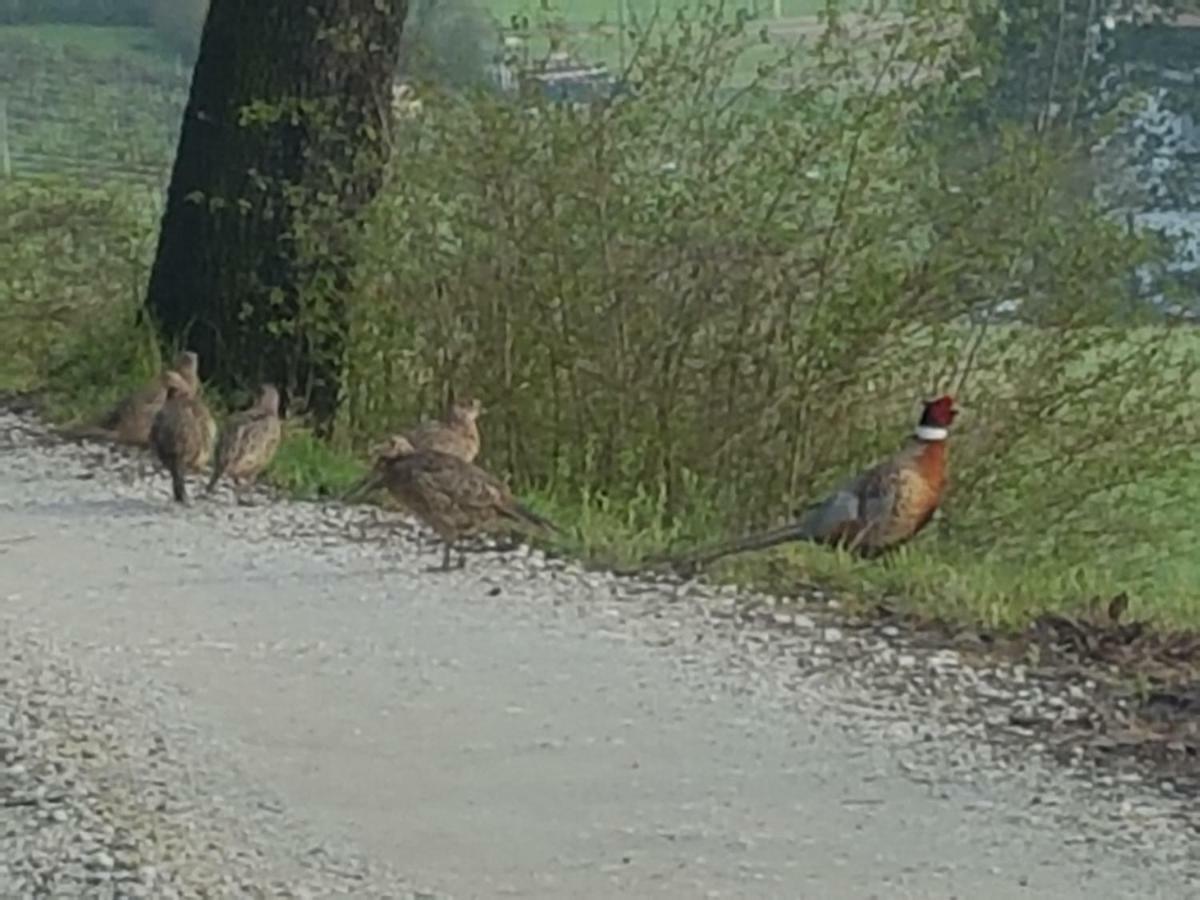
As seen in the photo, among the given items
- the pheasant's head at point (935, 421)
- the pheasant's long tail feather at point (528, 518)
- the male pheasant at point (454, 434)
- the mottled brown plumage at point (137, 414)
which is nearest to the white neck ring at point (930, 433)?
the pheasant's head at point (935, 421)

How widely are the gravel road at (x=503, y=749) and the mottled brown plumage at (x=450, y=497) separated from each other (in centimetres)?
17

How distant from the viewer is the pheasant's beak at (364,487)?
13.9m

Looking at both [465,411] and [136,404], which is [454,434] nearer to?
[465,411]

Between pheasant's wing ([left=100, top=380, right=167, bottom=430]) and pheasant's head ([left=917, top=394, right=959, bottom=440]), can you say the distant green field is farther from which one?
pheasant's head ([left=917, top=394, right=959, bottom=440])

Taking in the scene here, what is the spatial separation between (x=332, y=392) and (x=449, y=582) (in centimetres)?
535

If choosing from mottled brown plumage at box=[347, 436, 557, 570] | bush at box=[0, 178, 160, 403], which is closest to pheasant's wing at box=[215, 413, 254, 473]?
mottled brown plumage at box=[347, 436, 557, 570]

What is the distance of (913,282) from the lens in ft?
53.1

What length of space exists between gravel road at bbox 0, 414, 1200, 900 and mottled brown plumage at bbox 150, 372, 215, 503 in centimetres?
172

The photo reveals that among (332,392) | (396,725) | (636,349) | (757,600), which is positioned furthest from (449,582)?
(332,392)

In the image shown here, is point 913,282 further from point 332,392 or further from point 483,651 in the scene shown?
point 483,651

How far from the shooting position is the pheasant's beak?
13.9 metres

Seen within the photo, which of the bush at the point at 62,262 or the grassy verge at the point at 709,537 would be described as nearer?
the grassy verge at the point at 709,537

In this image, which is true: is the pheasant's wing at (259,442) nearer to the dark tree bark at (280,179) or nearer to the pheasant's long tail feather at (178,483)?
the pheasant's long tail feather at (178,483)

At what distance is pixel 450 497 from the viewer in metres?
12.9
